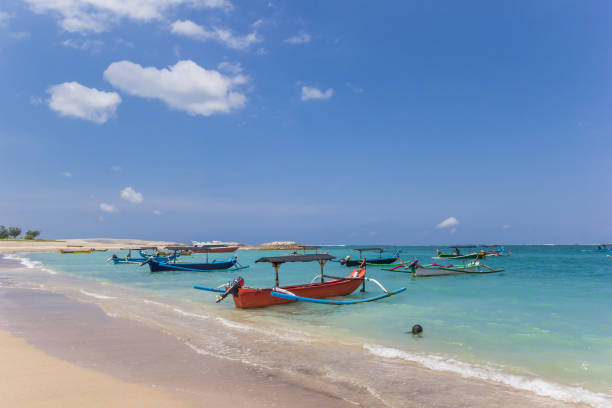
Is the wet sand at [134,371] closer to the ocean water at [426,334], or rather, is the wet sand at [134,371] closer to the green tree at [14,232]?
the ocean water at [426,334]

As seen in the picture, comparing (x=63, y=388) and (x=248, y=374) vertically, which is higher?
(x=63, y=388)

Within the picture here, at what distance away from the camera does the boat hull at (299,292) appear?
49.3ft

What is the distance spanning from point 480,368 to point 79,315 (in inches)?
516

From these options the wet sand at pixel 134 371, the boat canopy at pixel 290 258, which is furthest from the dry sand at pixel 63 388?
the boat canopy at pixel 290 258

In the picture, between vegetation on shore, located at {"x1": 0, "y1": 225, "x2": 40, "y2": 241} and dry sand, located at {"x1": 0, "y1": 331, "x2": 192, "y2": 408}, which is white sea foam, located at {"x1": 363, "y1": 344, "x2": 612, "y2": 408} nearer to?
dry sand, located at {"x1": 0, "y1": 331, "x2": 192, "y2": 408}

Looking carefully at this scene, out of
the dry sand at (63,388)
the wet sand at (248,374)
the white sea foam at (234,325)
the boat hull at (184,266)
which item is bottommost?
the boat hull at (184,266)

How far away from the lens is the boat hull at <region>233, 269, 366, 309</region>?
15031 mm

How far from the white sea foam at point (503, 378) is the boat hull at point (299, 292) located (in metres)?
6.73

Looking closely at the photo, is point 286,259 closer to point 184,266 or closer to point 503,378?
point 503,378

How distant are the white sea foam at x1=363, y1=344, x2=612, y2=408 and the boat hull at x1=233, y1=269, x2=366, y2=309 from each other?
673 centimetres

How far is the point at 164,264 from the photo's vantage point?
35.4 m

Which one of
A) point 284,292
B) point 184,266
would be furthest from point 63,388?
point 184,266

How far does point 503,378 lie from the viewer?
7.50 m

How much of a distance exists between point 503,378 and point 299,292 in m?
9.91
